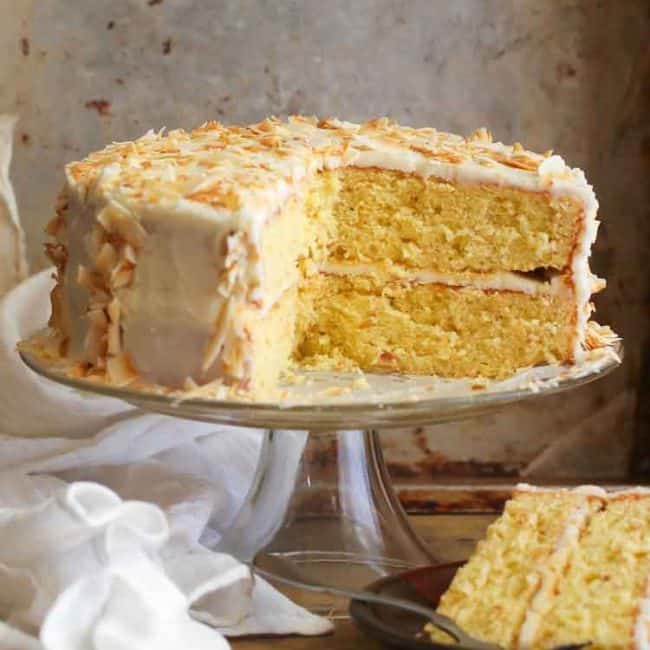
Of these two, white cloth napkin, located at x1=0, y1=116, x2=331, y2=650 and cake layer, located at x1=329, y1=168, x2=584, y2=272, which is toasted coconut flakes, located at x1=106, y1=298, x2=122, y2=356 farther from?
cake layer, located at x1=329, y1=168, x2=584, y2=272

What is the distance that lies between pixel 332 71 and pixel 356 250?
0.77 m

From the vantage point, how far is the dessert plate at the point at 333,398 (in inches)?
76.1

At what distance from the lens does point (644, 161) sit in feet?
10.4

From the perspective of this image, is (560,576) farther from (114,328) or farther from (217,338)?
(114,328)

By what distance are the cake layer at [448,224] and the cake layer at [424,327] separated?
0.15 ft

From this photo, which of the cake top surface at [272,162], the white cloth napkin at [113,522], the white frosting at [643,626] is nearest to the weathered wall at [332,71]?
the cake top surface at [272,162]

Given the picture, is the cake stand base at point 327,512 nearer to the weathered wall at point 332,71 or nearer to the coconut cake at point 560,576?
the coconut cake at point 560,576

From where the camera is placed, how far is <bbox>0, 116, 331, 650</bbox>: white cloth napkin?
1777 mm

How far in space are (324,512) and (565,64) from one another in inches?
49.0

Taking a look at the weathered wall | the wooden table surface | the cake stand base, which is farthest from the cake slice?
the weathered wall

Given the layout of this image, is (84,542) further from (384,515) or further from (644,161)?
(644,161)

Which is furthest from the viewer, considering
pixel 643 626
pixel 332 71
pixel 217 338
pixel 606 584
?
pixel 332 71

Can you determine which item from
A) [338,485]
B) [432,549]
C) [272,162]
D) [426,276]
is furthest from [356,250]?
[432,549]

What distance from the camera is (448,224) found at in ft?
7.79
